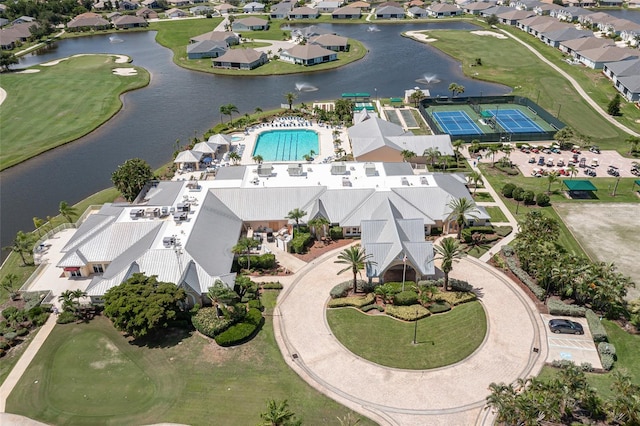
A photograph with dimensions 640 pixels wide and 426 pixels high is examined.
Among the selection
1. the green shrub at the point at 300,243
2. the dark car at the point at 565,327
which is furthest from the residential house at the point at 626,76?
the green shrub at the point at 300,243

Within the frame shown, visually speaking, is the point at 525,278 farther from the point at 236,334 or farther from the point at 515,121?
the point at 515,121

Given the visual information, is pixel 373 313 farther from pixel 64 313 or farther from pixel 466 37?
pixel 466 37

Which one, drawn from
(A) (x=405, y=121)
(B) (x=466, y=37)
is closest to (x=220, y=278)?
(A) (x=405, y=121)

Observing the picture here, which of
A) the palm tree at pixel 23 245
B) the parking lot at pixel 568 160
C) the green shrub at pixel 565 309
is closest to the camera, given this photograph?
the green shrub at pixel 565 309

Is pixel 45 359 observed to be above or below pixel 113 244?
below

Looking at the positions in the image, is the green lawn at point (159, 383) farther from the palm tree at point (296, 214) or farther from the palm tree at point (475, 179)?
the palm tree at point (475, 179)

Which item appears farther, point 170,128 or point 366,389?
point 170,128
